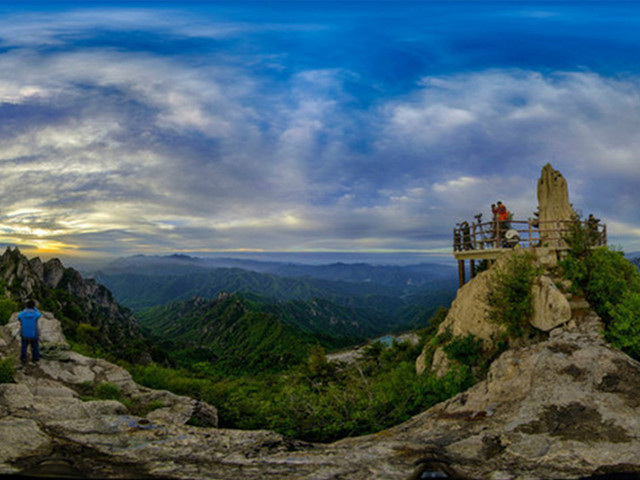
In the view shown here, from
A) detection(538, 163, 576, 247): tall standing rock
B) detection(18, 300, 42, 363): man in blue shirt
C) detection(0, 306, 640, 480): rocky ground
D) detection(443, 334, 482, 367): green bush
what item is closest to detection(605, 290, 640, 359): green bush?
detection(0, 306, 640, 480): rocky ground

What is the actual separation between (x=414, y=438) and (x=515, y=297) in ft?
33.6

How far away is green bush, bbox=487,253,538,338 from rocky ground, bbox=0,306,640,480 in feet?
10.3

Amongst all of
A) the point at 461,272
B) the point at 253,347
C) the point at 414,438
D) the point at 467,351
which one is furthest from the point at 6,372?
the point at 253,347

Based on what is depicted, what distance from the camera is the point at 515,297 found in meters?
16.2

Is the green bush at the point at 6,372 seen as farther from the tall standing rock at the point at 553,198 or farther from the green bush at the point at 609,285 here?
the tall standing rock at the point at 553,198

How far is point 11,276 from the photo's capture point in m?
84.2

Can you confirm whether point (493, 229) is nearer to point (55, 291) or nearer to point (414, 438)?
point (414, 438)

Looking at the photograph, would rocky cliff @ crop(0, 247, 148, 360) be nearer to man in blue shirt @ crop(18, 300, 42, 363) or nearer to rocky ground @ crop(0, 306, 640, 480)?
man in blue shirt @ crop(18, 300, 42, 363)

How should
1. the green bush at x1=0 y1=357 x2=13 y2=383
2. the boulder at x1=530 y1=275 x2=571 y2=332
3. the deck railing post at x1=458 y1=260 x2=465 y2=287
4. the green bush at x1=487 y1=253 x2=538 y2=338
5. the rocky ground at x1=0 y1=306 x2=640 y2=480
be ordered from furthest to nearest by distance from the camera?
the deck railing post at x1=458 y1=260 x2=465 y2=287
the green bush at x1=487 y1=253 x2=538 y2=338
the boulder at x1=530 y1=275 x2=571 y2=332
the green bush at x1=0 y1=357 x2=13 y2=383
the rocky ground at x1=0 y1=306 x2=640 y2=480

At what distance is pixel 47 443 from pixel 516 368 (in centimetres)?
1307

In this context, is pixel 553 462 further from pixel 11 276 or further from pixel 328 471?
pixel 11 276

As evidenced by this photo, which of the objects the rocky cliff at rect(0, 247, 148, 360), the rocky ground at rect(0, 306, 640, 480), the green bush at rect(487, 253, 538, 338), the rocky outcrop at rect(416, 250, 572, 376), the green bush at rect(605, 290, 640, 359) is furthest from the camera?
the rocky cliff at rect(0, 247, 148, 360)

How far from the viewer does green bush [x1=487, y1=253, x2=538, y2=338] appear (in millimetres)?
15859

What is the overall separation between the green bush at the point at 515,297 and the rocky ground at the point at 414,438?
10.3 feet
